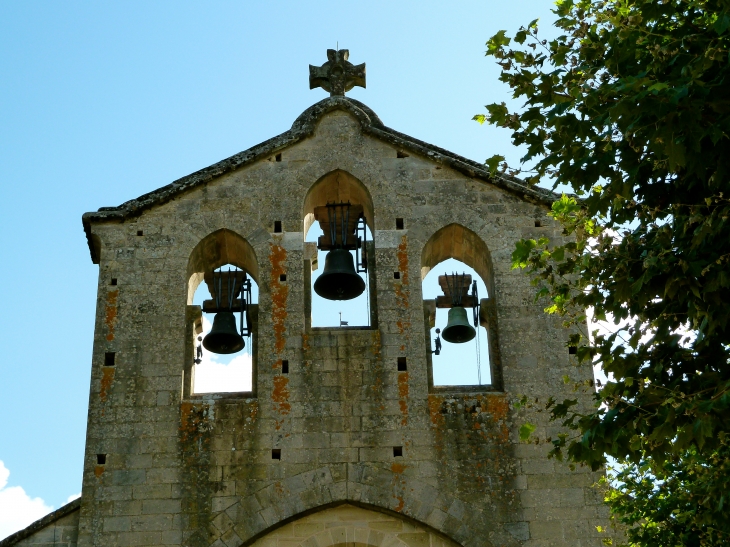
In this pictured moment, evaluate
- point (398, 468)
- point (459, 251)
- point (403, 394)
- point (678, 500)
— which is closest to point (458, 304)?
point (459, 251)

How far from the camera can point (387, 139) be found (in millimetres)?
14055

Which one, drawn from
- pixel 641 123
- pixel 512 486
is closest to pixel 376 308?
pixel 512 486

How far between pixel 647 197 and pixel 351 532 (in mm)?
4757

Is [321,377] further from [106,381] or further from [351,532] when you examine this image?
[106,381]

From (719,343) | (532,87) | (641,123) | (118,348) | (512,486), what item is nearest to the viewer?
(641,123)

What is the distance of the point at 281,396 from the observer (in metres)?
12.4

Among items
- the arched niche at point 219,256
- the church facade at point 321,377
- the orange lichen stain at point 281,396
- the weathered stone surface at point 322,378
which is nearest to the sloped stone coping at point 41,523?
the church facade at point 321,377

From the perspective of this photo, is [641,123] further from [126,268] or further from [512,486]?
[126,268]

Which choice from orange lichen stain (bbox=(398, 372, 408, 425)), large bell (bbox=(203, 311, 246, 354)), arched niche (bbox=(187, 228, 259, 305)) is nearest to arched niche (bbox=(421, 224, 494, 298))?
orange lichen stain (bbox=(398, 372, 408, 425))

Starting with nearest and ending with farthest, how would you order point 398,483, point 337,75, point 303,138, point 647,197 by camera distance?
point 647,197 < point 398,483 < point 303,138 < point 337,75

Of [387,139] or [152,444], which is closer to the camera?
[152,444]

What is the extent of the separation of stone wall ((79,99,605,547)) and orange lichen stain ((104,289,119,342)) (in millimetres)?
15

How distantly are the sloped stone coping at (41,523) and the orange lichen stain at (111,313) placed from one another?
180 centimetres

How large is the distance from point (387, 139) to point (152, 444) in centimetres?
444
